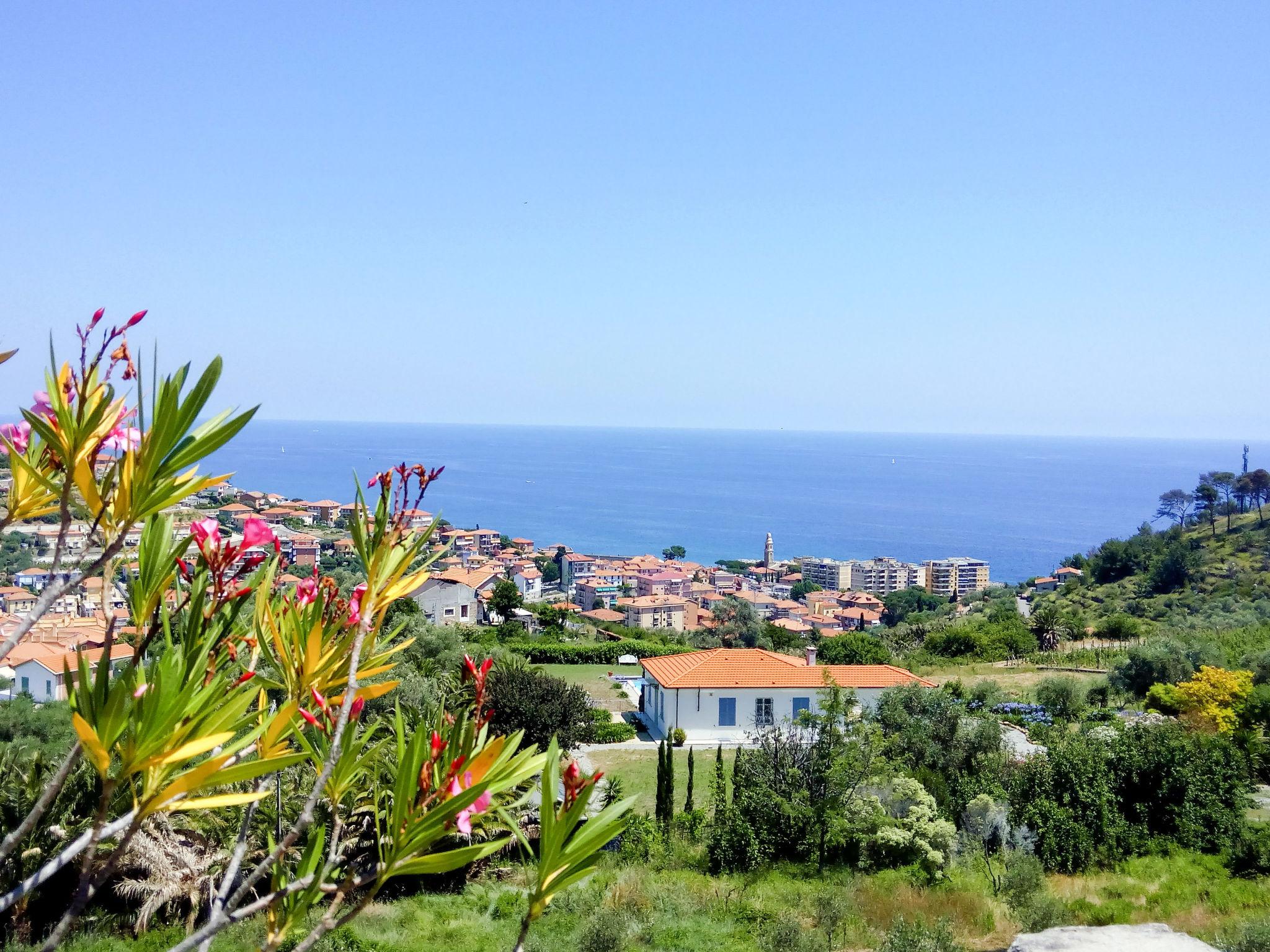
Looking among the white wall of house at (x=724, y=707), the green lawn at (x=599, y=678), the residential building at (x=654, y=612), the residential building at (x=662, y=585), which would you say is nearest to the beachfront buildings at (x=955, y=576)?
the residential building at (x=662, y=585)

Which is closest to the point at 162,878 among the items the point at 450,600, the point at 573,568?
the point at 450,600

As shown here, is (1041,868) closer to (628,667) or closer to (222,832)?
(222,832)

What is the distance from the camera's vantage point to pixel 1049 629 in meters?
33.6

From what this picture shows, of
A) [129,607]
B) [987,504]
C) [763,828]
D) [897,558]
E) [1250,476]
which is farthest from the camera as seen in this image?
[987,504]

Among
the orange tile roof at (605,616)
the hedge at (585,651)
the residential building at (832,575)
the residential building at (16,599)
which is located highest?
the hedge at (585,651)

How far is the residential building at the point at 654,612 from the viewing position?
199ft

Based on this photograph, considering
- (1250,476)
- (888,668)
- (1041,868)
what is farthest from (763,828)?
(1250,476)

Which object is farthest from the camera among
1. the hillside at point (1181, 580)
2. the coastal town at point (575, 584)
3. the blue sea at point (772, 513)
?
the blue sea at point (772, 513)

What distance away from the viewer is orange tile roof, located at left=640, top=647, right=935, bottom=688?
70.4 ft

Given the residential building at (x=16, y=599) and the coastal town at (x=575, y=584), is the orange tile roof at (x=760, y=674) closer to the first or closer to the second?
the coastal town at (x=575, y=584)

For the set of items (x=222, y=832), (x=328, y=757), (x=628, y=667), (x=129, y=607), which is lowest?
(x=628, y=667)

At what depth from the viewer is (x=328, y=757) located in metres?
1.88

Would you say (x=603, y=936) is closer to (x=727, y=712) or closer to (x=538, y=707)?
(x=538, y=707)

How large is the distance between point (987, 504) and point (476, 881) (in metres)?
168
